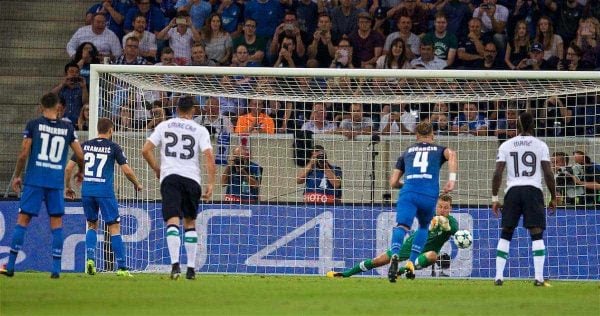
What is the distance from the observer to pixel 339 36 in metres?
24.9

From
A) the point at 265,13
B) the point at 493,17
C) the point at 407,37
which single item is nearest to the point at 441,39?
the point at 407,37

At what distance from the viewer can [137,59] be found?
24.0 meters

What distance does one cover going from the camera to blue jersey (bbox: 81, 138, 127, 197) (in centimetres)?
1791

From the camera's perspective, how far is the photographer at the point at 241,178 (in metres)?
21.1

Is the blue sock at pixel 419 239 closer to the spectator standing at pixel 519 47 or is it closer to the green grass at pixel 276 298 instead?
the green grass at pixel 276 298

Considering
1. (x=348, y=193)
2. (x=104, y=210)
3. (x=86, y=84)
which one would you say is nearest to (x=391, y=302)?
(x=104, y=210)

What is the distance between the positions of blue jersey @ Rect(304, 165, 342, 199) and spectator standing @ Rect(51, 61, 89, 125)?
4422 millimetres

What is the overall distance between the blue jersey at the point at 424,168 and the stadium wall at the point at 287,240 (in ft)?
14.5

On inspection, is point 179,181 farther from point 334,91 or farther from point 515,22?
point 515,22

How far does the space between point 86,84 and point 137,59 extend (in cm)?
103

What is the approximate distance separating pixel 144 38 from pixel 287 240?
5.45 meters

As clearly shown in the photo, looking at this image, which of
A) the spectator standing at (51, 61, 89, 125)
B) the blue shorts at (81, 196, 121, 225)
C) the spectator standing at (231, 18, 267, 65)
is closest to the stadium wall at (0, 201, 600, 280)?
the spectator standing at (51, 61, 89, 125)

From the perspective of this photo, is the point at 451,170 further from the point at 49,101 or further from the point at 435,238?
the point at 49,101

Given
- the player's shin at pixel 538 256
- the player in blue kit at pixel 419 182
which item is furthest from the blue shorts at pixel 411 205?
the player's shin at pixel 538 256
